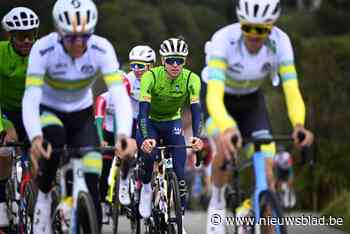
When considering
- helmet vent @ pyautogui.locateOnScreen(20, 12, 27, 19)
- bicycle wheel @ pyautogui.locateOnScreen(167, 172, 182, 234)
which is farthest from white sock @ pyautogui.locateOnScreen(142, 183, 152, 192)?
helmet vent @ pyautogui.locateOnScreen(20, 12, 27, 19)

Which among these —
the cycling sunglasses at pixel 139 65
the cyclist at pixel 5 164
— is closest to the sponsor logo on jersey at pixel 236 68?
→ the cyclist at pixel 5 164

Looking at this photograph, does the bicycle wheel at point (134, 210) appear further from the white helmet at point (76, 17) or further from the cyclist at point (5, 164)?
the white helmet at point (76, 17)

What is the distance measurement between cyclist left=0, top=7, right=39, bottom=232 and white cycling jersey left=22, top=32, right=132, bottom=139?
65.7 inches

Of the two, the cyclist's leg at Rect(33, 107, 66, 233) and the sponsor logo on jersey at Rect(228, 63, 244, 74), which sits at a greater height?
the sponsor logo on jersey at Rect(228, 63, 244, 74)

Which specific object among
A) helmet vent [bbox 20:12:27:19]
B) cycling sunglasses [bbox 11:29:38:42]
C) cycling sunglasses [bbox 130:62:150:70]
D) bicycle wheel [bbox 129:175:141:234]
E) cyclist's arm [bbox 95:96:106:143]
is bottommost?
bicycle wheel [bbox 129:175:141:234]

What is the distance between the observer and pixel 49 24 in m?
54.4

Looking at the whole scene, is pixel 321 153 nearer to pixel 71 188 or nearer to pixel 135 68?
pixel 135 68

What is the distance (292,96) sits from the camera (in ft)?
30.3

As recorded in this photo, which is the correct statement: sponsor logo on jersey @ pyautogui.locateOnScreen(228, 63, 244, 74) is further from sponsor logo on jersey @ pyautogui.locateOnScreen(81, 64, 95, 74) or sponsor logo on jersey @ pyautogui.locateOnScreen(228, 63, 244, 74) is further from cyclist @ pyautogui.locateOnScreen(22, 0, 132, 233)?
sponsor logo on jersey @ pyautogui.locateOnScreen(81, 64, 95, 74)

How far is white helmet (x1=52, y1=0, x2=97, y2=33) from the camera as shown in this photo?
910 cm

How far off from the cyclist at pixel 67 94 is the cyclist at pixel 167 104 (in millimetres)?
2255

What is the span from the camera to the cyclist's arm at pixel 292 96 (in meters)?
9.14

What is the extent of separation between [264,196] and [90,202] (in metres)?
1.40

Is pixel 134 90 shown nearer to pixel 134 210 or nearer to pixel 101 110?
pixel 101 110
